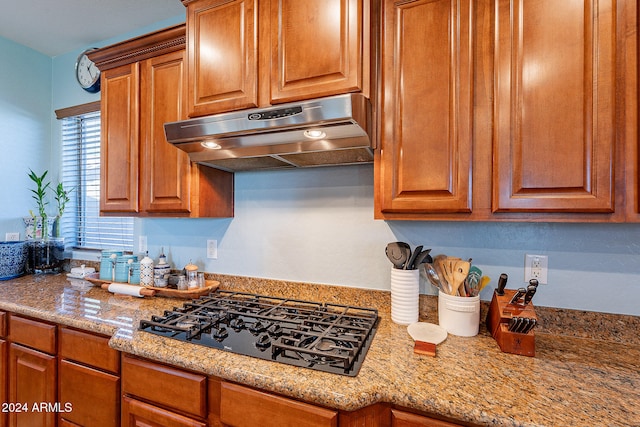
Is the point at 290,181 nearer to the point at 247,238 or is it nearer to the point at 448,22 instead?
the point at 247,238

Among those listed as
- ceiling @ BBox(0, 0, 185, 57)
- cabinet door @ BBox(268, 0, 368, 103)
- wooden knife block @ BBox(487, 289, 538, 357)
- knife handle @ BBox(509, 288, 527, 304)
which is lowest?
wooden knife block @ BBox(487, 289, 538, 357)

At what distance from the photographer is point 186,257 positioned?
204 cm

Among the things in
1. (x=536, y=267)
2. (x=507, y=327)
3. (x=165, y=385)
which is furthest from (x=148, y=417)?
(x=536, y=267)

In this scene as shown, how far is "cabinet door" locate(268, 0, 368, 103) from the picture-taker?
3.84ft

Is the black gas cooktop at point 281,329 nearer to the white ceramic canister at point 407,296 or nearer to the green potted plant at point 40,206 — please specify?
the white ceramic canister at point 407,296

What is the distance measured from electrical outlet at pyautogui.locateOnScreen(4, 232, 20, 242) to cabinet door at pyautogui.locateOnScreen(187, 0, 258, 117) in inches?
88.0

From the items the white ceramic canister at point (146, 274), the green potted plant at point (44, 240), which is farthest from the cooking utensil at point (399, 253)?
the green potted plant at point (44, 240)

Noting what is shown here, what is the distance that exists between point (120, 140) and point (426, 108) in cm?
177

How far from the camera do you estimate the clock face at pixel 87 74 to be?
2.38 m

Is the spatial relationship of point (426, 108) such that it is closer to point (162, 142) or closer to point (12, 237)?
point (162, 142)

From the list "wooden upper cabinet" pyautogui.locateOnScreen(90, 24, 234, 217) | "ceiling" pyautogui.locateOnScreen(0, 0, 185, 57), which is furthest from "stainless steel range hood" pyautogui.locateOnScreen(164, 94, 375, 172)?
"ceiling" pyautogui.locateOnScreen(0, 0, 185, 57)

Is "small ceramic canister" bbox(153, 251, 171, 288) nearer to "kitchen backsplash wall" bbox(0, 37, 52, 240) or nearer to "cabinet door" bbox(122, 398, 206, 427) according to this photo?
"cabinet door" bbox(122, 398, 206, 427)

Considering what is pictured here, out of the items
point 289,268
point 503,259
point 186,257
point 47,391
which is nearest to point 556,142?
point 503,259

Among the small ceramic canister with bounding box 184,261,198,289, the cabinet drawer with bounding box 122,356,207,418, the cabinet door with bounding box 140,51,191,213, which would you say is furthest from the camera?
the small ceramic canister with bounding box 184,261,198,289
